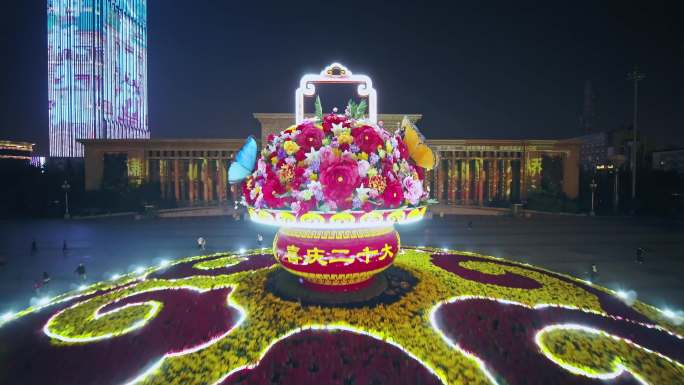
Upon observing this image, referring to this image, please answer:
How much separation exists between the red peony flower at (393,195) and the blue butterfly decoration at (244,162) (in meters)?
1.39

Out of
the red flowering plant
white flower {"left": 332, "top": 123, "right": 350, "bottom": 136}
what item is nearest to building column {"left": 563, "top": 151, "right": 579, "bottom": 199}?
the red flowering plant

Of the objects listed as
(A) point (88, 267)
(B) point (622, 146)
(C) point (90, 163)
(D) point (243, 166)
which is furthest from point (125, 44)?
(B) point (622, 146)

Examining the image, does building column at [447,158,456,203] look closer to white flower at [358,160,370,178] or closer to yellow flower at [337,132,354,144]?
yellow flower at [337,132,354,144]

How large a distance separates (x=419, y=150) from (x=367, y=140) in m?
0.67

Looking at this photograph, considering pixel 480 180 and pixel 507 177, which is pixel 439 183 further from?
pixel 507 177

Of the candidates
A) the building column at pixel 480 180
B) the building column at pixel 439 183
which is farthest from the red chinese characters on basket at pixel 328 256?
the building column at pixel 480 180

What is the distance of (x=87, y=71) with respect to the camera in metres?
76.1

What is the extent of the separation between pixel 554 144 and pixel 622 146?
4393cm

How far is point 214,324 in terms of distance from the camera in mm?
2572

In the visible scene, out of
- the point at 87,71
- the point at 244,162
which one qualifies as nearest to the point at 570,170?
the point at 244,162

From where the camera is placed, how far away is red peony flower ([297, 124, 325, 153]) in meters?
2.80

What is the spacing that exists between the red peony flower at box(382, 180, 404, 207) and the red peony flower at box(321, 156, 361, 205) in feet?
1.07

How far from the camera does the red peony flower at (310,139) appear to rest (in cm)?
280

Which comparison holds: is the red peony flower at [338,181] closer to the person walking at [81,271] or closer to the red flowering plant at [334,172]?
the red flowering plant at [334,172]
